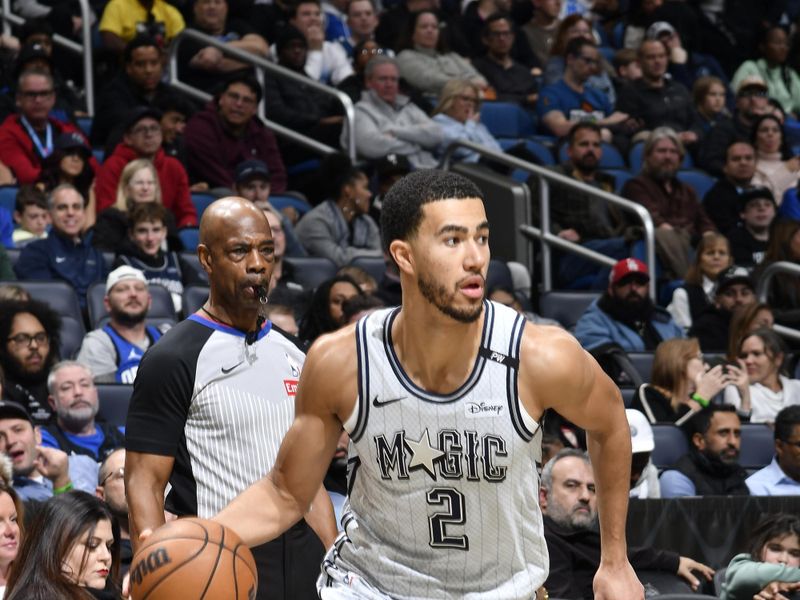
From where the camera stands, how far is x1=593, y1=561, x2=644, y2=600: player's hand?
12.8ft

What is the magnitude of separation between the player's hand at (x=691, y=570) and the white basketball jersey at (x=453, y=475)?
3.35 metres

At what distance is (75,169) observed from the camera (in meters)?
10.4

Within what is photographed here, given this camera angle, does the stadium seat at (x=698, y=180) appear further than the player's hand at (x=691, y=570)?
Yes

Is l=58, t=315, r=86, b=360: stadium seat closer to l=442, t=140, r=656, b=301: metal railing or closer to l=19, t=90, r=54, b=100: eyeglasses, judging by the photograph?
l=19, t=90, r=54, b=100: eyeglasses

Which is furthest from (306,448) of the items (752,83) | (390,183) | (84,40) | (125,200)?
(752,83)

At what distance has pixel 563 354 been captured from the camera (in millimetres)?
3889

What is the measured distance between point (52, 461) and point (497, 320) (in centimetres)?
395

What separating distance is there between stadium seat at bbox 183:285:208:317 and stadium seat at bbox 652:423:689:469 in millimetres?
2929

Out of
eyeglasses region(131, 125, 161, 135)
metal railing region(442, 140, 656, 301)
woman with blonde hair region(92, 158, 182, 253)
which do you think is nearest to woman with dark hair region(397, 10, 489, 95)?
metal railing region(442, 140, 656, 301)

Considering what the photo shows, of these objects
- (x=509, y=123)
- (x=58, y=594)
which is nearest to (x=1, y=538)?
(x=58, y=594)

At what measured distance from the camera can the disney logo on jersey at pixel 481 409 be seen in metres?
3.88

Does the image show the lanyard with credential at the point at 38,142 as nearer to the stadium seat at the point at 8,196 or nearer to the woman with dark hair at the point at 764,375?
the stadium seat at the point at 8,196

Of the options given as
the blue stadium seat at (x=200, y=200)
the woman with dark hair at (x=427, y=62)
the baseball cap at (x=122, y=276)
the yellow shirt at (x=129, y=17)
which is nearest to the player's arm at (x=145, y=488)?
the baseball cap at (x=122, y=276)

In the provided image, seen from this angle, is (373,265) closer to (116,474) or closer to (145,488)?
(116,474)
